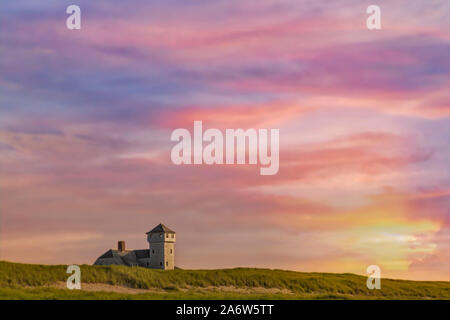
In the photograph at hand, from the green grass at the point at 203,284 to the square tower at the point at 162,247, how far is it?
2134cm

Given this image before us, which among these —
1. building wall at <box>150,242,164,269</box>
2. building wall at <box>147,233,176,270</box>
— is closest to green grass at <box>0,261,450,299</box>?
building wall at <box>147,233,176,270</box>

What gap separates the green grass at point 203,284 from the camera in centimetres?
5253

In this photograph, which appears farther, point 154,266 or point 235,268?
point 154,266

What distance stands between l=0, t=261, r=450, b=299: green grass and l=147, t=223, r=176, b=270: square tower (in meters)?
21.3

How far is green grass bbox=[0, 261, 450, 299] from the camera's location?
52.5 m

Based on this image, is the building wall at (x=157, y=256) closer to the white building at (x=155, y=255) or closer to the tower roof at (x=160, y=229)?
the white building at (x=155, y=255)

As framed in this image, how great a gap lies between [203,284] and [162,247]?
87.6 feet
